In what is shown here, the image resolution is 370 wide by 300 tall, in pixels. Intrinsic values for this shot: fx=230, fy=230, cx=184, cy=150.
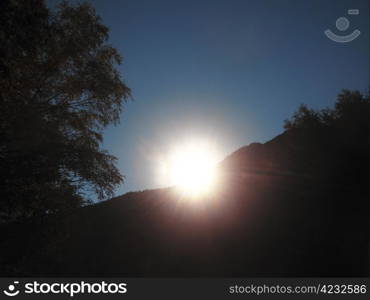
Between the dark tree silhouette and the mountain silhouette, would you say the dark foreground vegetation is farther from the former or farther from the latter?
the dark tree silhouette

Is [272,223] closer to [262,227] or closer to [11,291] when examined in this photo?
[262,227]

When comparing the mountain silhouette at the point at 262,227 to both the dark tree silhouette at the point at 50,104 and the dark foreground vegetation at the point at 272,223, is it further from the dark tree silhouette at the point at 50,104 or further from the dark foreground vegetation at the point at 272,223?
the dark tree silhouette at the point at 50,104

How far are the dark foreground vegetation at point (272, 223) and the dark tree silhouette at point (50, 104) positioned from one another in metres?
4.81

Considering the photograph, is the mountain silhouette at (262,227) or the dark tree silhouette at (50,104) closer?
the dark tree silhouette at (50,104)

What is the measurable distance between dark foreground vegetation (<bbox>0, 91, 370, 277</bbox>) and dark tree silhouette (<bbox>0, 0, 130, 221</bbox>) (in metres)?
4.81

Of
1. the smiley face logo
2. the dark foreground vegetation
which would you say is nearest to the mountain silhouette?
the dark foreground vegetation

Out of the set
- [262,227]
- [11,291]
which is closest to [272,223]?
[262,227]

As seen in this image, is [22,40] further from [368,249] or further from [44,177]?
[368,249]

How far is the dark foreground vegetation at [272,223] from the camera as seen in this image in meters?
12.7

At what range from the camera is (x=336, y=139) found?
17.0 meters

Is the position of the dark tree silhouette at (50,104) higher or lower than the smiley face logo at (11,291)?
higher

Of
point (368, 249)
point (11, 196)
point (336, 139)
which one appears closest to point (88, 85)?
point (11, 196)

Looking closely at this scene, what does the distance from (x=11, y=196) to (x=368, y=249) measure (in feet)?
52.8

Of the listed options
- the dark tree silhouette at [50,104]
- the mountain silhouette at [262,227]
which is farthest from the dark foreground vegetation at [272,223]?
the dark tree silhouette at [50,104]
